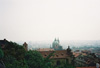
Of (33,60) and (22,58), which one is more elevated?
(22,58)

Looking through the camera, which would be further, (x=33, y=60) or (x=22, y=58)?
(x=33, y=60)

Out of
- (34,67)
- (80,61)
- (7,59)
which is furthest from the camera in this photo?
(80,61)

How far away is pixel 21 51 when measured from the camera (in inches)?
1201

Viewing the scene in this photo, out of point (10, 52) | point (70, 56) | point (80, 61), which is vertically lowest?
point (80, 61)

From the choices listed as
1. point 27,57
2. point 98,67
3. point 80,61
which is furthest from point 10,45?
point 80,61

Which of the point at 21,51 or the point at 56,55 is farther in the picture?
the point at 56,55

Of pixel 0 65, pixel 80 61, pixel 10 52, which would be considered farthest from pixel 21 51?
pixel 80 61

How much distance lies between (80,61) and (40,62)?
98.4ft

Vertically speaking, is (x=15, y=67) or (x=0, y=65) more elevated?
(x=0, y=65)

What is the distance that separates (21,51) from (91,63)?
87.5 ft

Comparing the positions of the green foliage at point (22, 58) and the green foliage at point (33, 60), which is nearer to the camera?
the green foliage at point (22, 58)

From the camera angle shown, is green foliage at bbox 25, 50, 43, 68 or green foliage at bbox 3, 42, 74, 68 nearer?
green foliage at bbox 3, 42, 74, 68

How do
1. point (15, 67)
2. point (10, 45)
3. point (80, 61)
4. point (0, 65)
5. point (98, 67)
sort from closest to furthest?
1. point (0, 65)
2. point (15, 67)
3. point (10, 45)
4. point (98, 67)
5. point (80, 61)

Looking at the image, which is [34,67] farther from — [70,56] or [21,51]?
[70,56]
